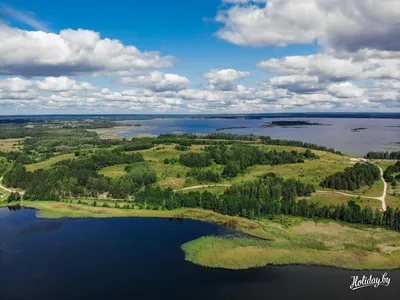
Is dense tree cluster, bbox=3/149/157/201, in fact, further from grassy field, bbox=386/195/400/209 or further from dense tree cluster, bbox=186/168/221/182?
grassy field, bbox=386/195/400/209

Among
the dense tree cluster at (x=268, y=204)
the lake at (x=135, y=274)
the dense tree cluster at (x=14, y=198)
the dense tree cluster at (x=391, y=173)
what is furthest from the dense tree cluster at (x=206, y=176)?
the dense tree cluster at (x=391, y=173)

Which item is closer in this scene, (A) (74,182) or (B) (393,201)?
(B) (393,201)

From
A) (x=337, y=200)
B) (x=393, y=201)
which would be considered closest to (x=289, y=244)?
(x=337, y=200)

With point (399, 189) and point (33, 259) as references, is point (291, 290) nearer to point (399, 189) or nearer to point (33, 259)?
point (33, 259)

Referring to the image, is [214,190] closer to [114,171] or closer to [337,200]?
[337,200]

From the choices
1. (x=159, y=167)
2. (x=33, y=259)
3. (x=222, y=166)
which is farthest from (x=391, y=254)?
(x=159, y=167)

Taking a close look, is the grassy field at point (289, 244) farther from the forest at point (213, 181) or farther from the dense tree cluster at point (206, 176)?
the dense tree cluster at point (206, 176)

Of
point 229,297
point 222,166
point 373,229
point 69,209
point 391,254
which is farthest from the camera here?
point 222,166
